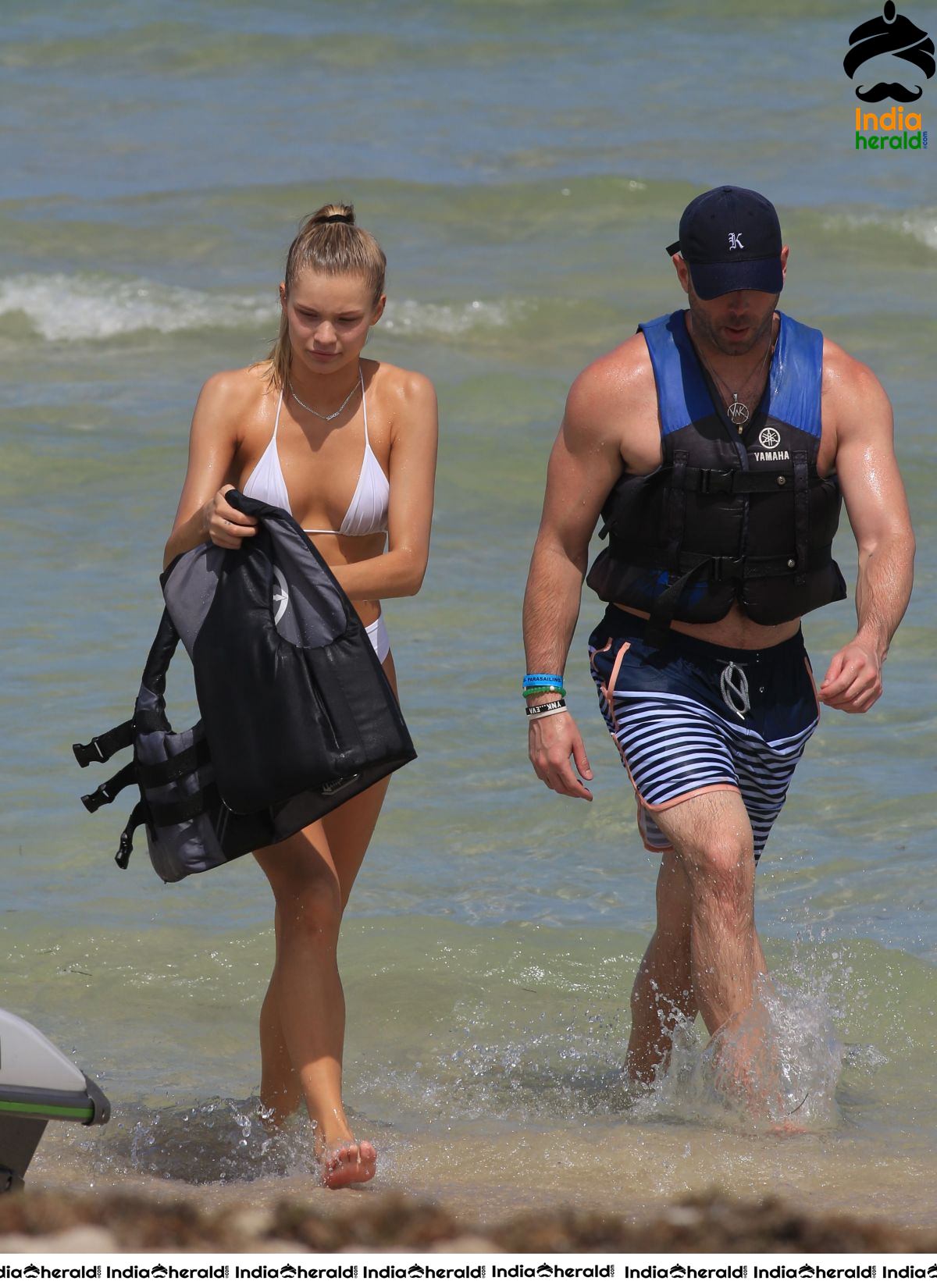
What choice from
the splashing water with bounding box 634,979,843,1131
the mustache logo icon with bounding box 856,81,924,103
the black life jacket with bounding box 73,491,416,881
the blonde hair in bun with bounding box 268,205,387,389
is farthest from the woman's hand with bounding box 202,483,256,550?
the mustache logo icon with bounding box 856,81,924,103

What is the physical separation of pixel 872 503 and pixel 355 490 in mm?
1262

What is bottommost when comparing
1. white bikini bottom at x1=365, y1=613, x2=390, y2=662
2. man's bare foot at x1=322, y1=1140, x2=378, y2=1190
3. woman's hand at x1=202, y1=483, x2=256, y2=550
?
man's bare foot at x1=322, y1=1140, x2=378, y2=1190

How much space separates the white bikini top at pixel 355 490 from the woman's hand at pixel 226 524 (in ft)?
0.63

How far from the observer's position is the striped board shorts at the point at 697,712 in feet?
14.8

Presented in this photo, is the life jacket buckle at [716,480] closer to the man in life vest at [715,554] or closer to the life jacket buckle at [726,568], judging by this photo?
the man in life vest at [715,554]

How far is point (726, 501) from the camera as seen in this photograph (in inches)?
178

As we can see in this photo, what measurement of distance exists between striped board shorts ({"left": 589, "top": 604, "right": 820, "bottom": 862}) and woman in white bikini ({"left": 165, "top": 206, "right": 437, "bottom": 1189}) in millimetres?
646

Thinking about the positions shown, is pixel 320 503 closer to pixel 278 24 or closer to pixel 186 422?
pixel 186 422

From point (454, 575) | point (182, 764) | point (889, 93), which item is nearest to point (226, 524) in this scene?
point (182, 764)

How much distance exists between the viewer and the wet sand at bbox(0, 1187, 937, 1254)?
297cm

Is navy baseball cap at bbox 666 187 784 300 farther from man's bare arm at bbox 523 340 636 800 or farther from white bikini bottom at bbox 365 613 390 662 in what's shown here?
white bikini bottom at bbox 365 613 390 662

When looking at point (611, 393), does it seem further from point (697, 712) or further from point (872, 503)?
point (697, 712)

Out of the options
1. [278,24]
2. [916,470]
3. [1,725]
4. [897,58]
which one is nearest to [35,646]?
[1,725]

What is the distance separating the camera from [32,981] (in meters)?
5.88
